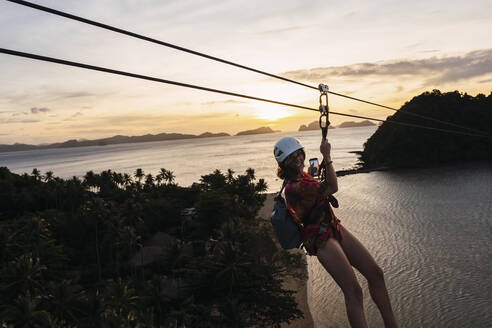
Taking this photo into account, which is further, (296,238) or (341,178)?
(341,178)

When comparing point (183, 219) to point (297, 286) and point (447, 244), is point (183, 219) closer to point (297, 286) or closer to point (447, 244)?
point (297, 286)

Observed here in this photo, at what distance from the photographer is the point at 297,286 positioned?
41750 millimetres

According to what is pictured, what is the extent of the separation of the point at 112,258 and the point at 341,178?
73771mm

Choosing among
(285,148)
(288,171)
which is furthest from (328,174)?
(285,148)

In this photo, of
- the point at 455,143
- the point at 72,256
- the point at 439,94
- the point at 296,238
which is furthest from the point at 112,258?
the point at 439,94

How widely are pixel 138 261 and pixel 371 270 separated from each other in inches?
1977

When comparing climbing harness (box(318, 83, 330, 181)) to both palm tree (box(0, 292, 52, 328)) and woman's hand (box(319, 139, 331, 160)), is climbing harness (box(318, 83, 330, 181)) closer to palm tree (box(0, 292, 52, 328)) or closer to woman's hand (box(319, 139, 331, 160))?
woman's hand (box(319, 139, 331, 160))

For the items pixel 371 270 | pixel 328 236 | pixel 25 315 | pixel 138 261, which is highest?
pixel 328 236

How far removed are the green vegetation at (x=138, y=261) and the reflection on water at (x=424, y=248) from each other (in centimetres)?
838

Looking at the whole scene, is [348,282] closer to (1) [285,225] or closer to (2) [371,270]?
(2) [371,270]

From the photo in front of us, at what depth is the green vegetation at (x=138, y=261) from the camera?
30.2m

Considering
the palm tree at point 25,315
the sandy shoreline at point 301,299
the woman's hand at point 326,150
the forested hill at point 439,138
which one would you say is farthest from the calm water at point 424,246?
the woman's hand at point 326,150

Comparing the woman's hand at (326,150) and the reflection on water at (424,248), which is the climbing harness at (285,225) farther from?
the reflection on water at (424,248)

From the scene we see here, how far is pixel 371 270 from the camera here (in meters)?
4.43
